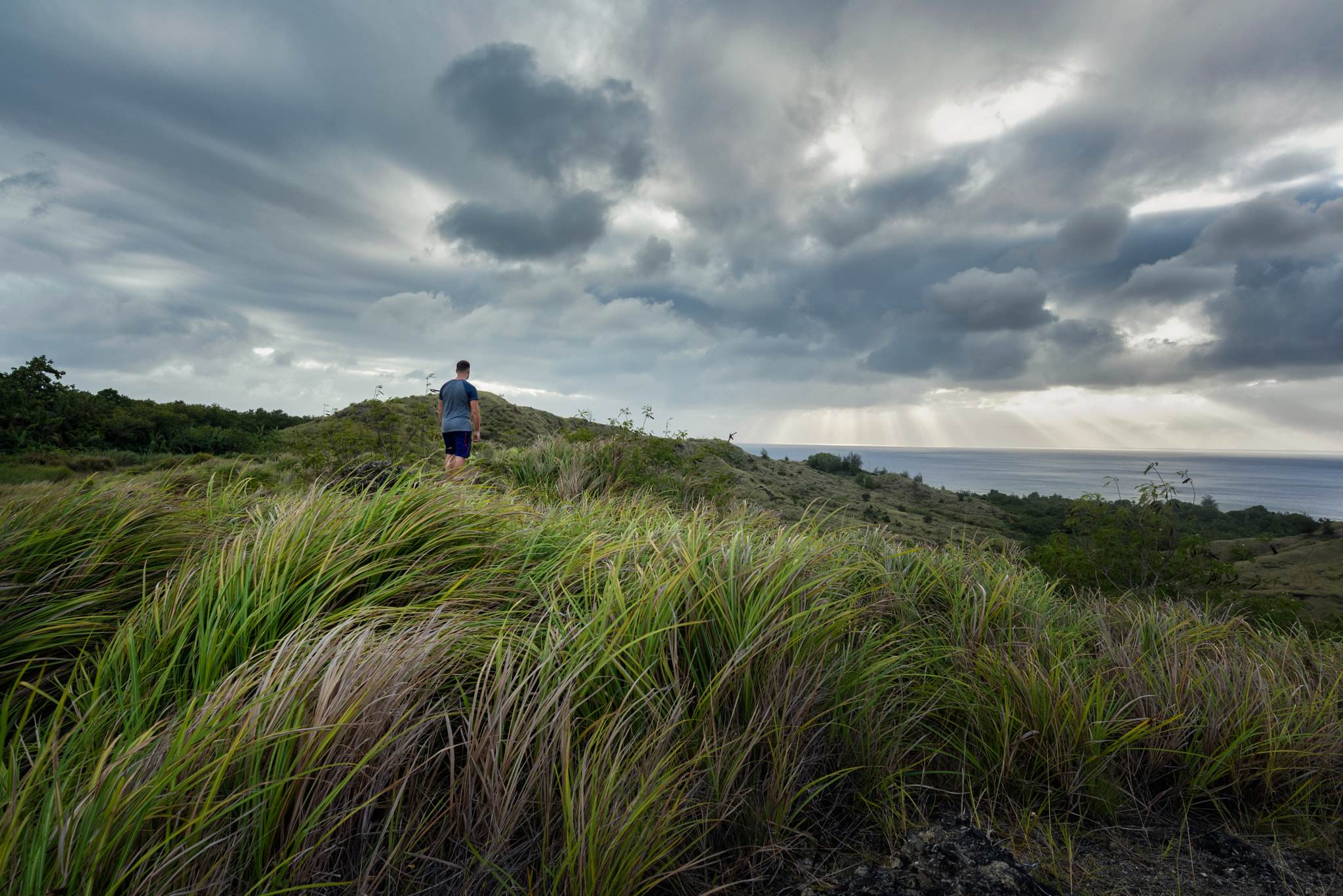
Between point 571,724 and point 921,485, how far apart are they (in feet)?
94.3

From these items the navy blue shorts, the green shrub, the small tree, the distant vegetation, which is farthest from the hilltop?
the green shrub

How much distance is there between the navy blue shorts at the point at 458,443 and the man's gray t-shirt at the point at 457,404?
0.60ft

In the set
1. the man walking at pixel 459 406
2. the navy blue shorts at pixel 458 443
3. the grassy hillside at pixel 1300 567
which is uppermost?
the man walking at pixel 459 406

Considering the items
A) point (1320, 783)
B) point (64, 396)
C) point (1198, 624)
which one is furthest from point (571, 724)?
point (64, 396)

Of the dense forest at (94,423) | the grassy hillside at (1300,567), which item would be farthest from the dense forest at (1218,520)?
the dense forest at (94,423)

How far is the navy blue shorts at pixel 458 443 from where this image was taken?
9969mm

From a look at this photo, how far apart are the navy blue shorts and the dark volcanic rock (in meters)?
9.34

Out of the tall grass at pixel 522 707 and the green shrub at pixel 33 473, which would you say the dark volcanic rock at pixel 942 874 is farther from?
the green shrub at pixel 33 473

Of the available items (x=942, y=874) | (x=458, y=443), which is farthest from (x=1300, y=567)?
(x=458, y=443)

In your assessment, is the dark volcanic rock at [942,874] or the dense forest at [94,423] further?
the dense forest at [94,423]

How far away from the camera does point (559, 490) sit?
748 centimetres

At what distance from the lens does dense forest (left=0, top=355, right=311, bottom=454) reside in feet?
59.9

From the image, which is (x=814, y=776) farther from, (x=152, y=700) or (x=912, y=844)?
(x=152, y=700)

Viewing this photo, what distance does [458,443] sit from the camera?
10070 millimetres
